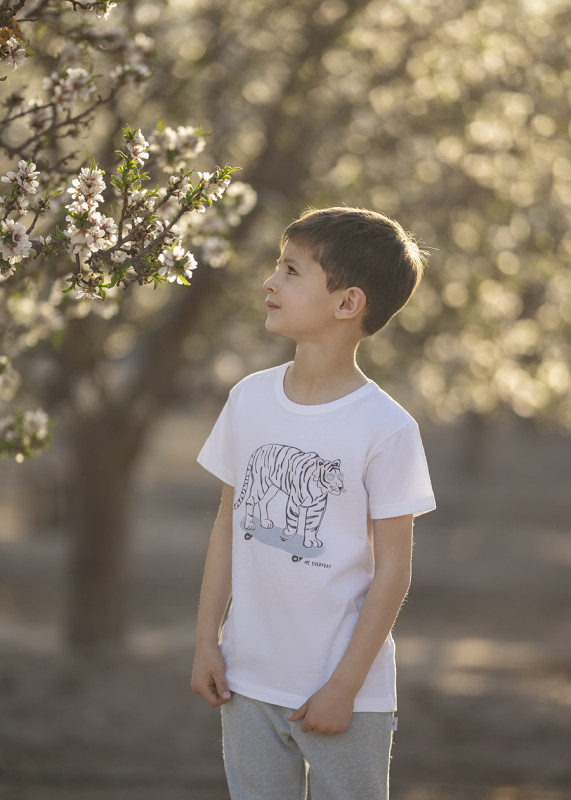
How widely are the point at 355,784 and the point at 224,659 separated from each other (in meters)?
0.44

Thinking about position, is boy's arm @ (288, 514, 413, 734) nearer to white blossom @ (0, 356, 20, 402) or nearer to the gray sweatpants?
the gray sweatpants

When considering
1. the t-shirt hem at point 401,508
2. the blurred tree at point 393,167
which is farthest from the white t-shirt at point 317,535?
the blurred tree at point 393,167

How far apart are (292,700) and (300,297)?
3.22ft

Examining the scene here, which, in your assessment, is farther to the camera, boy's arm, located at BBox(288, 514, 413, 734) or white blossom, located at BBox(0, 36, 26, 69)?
white blossom, located at BBox(0, 36, 26, 69)

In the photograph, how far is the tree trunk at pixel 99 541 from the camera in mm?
9742

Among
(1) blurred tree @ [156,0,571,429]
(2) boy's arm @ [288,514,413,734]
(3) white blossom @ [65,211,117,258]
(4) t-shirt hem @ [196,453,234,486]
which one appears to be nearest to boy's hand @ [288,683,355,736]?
(2) boy's arm @ [288,514,413,734]

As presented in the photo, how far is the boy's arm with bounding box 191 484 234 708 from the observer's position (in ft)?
8.87

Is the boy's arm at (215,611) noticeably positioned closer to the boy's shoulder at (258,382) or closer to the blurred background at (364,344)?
the boy's shoulder at (258,382)

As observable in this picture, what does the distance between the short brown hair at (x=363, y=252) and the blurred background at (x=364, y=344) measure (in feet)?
11.5

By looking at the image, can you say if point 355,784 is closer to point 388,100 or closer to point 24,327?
point 24,327

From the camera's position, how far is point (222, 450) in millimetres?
2875

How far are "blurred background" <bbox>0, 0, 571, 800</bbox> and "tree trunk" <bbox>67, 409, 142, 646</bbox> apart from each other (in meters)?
0.02

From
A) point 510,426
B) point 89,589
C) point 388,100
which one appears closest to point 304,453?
point 388,100

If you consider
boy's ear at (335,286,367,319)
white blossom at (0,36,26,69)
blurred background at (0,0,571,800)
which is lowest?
blurred background at (0,0,571,800)
